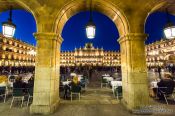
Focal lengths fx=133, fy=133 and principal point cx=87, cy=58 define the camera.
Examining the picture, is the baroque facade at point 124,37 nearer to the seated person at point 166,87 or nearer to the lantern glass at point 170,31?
the lantern glass at point 170,31

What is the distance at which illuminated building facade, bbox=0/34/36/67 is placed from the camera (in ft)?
126

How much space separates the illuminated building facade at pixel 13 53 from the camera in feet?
126

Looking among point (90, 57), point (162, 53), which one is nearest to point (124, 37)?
point (162, 53)

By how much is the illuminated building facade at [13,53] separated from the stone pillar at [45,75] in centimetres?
3851

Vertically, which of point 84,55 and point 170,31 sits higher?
point 84,55

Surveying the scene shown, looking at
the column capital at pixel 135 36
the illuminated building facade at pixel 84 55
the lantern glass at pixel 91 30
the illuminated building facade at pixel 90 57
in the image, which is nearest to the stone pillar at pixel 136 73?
the column capital at pixel 135 36

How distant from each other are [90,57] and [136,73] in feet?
266

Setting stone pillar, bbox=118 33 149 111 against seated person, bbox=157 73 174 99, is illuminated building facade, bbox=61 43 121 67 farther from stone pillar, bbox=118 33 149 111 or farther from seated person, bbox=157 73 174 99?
stone pillar, bbox=118 33 149 111

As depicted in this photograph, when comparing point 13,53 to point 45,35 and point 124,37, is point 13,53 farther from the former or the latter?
point 124,37

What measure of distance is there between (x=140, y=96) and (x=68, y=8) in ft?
13.6

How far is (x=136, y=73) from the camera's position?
4.75 meters

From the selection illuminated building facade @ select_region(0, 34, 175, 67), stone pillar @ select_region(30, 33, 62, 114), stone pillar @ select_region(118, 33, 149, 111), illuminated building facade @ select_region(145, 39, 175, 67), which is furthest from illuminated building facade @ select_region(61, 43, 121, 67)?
stone pillar @ select_region(30, 33, 62, 114)

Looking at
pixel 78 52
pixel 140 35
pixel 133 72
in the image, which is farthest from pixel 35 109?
pixel 78 52

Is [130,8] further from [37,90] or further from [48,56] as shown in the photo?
[37,90]
